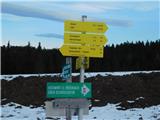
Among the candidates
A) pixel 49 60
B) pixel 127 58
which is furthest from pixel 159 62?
pixel 49 60

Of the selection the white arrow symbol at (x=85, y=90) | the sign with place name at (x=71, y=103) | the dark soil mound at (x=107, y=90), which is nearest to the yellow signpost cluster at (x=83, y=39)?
the white arrow symbol at (x=85, y=90)

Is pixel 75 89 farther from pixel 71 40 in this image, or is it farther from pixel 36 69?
pixel 36 69

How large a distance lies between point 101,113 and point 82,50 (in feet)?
46.1

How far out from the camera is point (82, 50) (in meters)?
10.1

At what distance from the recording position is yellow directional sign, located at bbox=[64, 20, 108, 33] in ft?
33.0

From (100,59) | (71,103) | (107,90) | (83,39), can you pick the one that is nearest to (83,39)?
(83,39)

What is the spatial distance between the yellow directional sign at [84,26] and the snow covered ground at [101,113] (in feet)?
38.1

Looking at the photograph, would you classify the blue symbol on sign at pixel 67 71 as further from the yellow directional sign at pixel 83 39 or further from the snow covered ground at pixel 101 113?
the snow covered ground at pixel 101 113

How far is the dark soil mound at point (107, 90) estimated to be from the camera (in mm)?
27125

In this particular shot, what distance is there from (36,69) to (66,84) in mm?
41499

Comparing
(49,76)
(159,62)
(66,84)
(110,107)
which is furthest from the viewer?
(159,62)

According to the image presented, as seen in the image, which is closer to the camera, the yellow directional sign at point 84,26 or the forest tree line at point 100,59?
Result: the yellow directional sign at point 84,26

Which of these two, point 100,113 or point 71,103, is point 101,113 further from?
point 71,103

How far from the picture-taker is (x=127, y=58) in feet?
171
